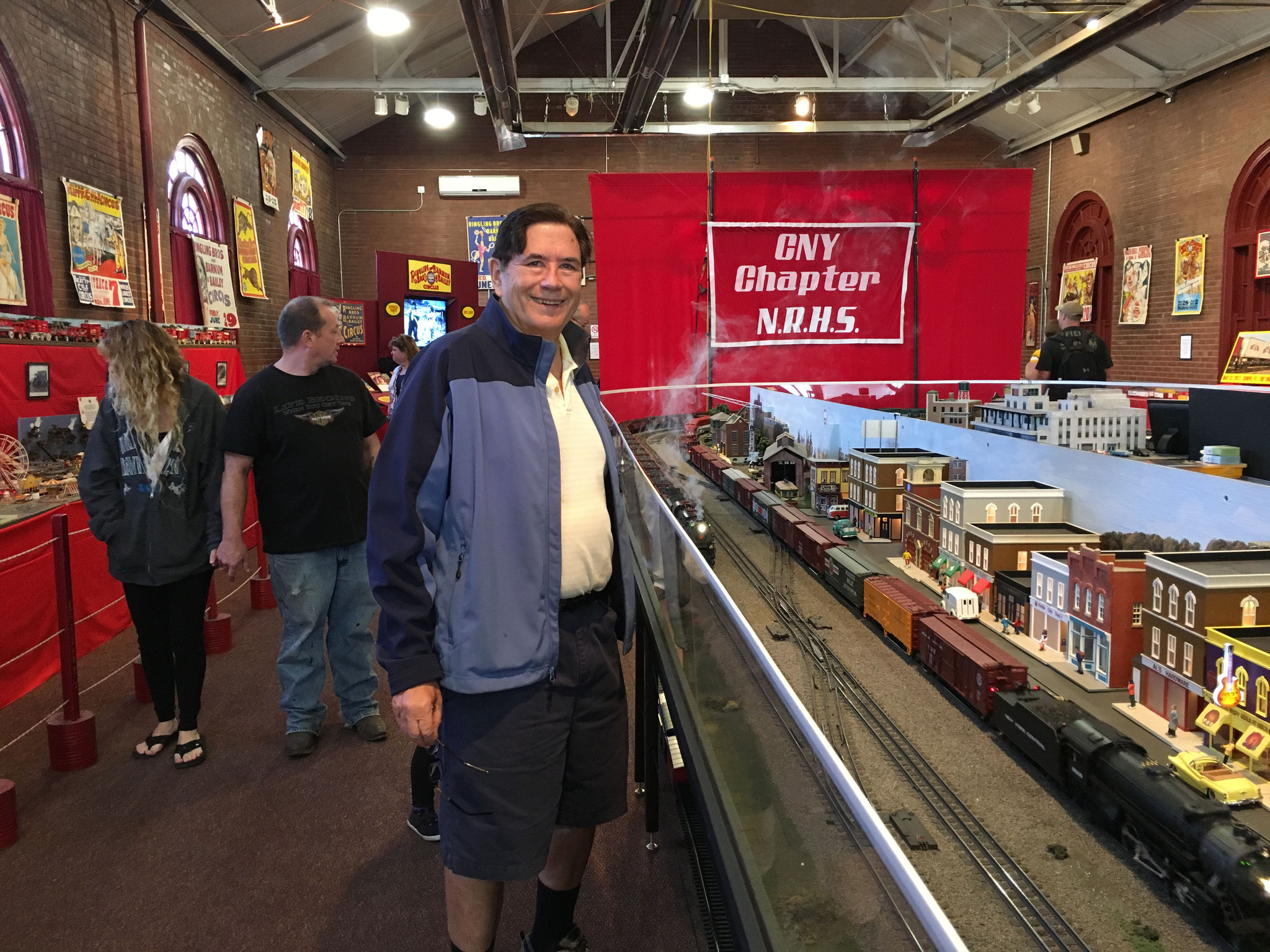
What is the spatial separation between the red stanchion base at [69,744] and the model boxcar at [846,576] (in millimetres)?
2903

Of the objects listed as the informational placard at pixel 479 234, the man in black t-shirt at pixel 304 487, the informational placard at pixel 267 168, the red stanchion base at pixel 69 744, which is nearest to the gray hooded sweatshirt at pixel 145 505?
the man in black t-shirt at pixel 304 487

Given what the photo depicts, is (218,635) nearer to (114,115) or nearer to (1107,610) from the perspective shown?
(1107,610)

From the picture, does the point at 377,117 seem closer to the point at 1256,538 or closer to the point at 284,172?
the point at 284,172

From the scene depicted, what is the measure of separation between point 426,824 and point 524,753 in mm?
1337

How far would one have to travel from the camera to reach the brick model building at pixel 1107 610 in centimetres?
264

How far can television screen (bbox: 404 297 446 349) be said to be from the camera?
13125mm

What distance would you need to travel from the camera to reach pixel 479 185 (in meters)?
15.9

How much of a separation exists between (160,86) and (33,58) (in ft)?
7.43

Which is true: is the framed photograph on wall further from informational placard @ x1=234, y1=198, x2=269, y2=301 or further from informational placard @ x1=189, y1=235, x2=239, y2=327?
informational placard @ x1=234, y1=198, x2=269, y2=301

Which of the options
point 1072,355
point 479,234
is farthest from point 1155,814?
point 479,234

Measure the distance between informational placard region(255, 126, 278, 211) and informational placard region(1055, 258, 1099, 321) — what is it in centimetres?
1133

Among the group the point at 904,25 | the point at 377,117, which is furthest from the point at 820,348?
the point at 377,117

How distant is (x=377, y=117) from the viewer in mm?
15594

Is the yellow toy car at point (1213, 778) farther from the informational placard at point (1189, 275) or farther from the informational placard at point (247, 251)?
the informational placard at point (1189, 275)
